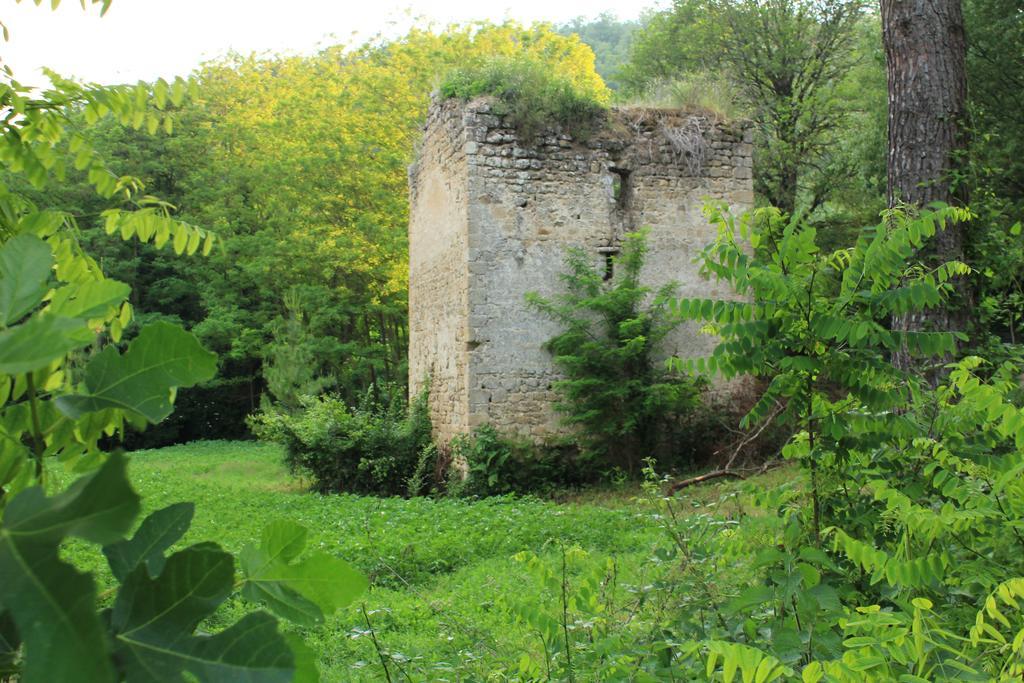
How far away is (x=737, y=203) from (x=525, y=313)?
338 cm

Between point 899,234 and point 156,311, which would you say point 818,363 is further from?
point 156,311

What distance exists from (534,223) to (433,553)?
5.11m

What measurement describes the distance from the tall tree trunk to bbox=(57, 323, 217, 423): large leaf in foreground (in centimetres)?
555

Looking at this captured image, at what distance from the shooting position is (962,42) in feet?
18.4

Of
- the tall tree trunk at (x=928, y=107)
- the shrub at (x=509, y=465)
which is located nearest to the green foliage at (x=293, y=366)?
the shrub at (x=509, y=465)

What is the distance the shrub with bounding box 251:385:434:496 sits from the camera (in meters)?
11.1

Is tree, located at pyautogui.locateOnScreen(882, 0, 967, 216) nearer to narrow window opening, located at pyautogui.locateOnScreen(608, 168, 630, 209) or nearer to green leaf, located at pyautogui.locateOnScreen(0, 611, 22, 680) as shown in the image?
narrow window opening, located at pyautogui.locateOnScreen(608, 168, 630, 209)

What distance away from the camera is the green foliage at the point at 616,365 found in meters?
10.0

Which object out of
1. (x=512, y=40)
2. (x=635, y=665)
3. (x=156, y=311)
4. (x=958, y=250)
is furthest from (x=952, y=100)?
(x=156, y=311)

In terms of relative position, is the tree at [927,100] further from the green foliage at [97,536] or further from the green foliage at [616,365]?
the green foliage at [97,536]

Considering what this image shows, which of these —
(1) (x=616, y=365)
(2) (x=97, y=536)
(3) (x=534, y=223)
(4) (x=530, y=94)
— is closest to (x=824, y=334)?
(2) (x=97, y=536)

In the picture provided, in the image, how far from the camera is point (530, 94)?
10.6 metres

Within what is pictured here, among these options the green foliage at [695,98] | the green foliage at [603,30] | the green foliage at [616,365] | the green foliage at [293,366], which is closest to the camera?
the green foliage at [616,365]

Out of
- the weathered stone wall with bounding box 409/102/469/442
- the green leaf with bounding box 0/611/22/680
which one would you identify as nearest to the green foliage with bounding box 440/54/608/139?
the weathered stone wall with bounding box 409/102/469/442
